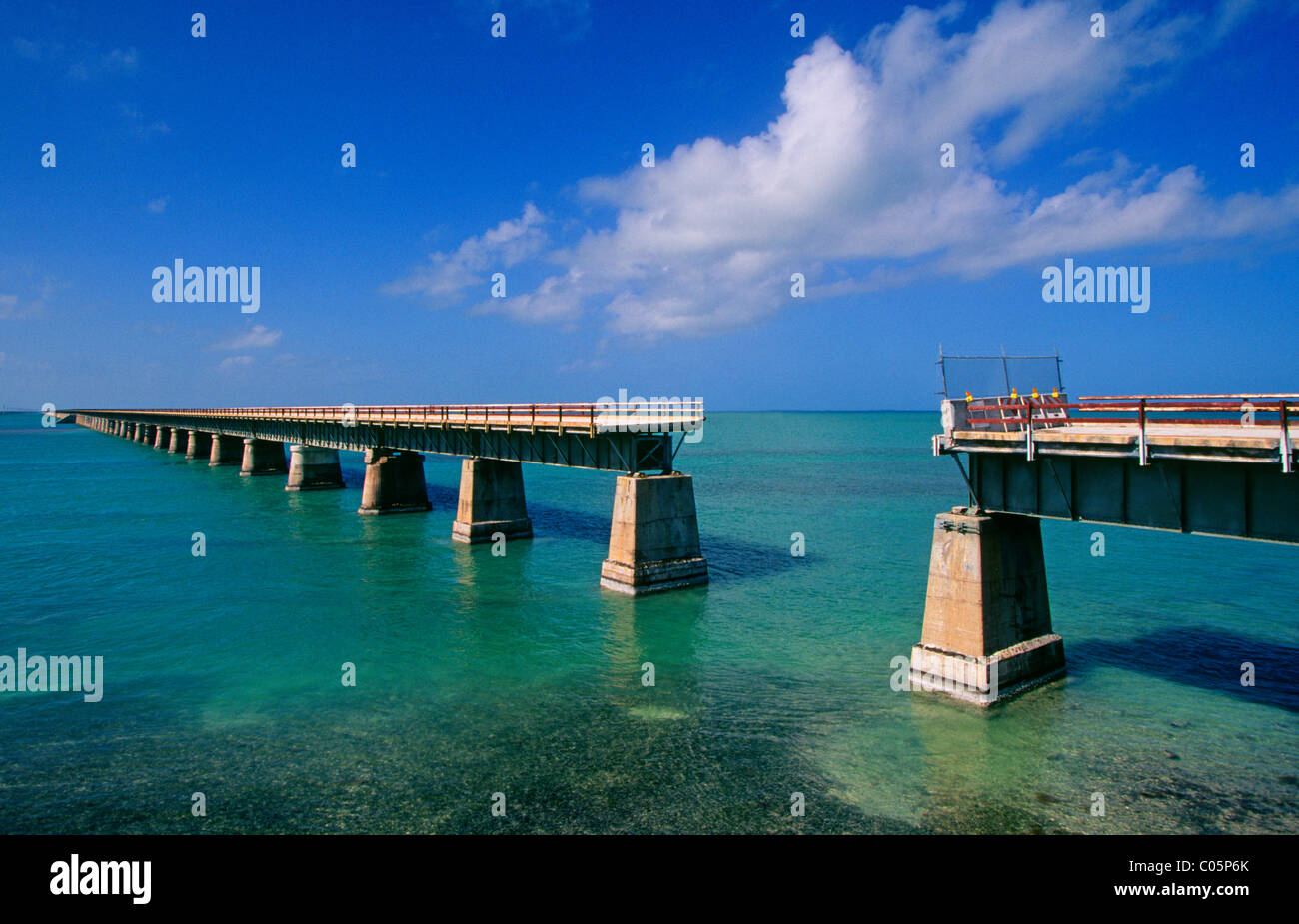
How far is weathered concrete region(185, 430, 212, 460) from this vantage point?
106 m

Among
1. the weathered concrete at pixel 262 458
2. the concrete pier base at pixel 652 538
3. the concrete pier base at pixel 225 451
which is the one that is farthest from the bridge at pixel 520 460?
the concrete pier base at pixel 225 451

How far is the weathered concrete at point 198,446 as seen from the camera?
346ft

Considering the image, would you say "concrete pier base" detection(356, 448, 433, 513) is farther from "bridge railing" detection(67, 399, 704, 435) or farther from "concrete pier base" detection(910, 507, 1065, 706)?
"concrete pier base" detection(910, 507, 1065, 706)

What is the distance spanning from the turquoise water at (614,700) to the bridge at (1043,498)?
1174mm

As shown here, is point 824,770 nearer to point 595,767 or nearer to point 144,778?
point 595,767

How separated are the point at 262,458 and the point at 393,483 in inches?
1431

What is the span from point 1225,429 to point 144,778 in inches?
892

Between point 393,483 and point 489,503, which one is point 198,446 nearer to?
point 393,483

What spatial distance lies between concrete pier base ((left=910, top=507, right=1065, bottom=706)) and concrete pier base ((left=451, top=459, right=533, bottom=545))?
85.7 ft

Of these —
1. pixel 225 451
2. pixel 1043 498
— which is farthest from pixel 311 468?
pixel 1043 498

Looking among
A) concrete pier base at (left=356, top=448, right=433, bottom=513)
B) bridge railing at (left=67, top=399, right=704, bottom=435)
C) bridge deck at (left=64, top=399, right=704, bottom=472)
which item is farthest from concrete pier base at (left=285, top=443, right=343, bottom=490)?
concrete pier base at (left=356, top=448, right=433, bottom=513)

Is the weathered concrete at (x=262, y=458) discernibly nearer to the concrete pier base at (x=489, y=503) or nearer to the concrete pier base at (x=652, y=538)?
the concrete pier base at (x=489, y=503)
